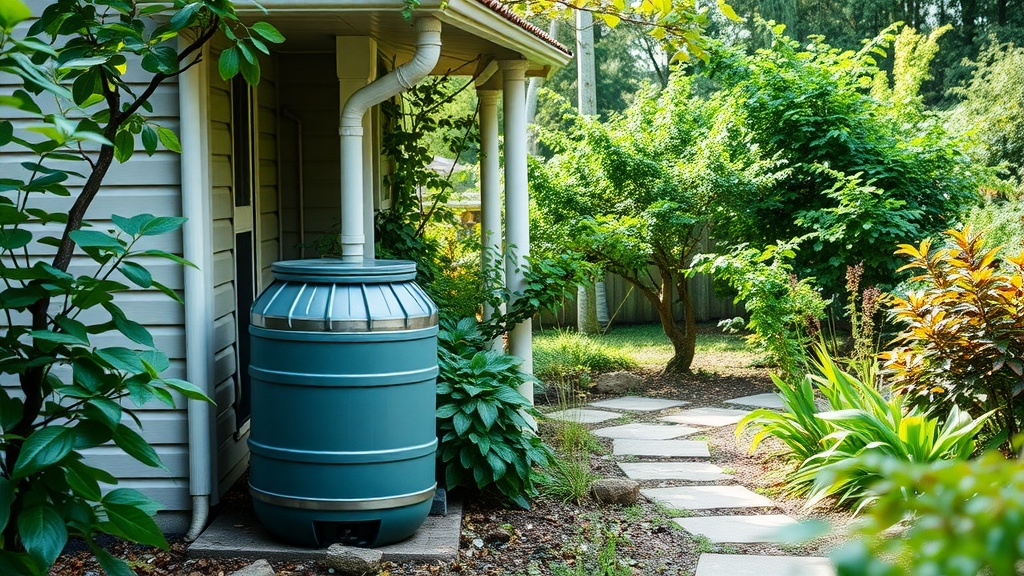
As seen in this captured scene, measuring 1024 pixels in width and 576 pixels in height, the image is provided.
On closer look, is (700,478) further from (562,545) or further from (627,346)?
(627,346)

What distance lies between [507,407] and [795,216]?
482cm

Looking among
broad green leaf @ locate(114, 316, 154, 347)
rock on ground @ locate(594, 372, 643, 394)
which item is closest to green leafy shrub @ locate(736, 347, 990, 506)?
rock on ground @ locate(594, 372, 643, 394)

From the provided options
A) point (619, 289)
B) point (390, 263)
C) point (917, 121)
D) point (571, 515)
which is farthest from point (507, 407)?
point (619, 289)

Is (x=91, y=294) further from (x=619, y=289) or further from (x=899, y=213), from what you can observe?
(x=619, y=289)

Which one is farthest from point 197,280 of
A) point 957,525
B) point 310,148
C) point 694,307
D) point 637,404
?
point 694,307

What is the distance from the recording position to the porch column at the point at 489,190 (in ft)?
20.9

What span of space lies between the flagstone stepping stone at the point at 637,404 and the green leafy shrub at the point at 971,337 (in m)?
3.04

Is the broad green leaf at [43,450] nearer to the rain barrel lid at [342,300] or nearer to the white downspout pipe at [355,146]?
the rain barrel lid at [342,300]

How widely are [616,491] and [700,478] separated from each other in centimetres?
85

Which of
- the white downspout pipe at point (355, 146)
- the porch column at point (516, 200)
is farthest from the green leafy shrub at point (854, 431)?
the white downspout pipe at point (355, 146)

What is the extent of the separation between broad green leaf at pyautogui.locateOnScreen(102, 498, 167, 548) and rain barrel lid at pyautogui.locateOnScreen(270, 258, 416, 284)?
1.76 meters

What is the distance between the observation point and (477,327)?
19.7 feet

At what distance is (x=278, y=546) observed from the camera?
4199 millimetres

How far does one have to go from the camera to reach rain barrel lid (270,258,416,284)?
4.19 metres
